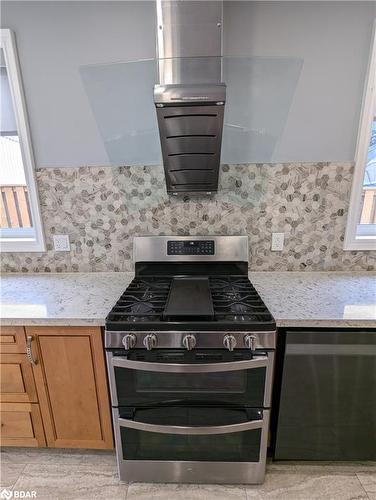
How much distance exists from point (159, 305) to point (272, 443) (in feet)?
3.05

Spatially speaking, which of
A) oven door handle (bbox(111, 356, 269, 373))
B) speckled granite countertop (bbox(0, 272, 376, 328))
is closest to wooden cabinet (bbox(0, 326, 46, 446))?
speckled granite countertop (bbox(0, 272, 376, 328))

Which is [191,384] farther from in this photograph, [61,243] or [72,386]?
[61,243]

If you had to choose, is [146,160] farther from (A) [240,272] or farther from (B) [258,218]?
(A) [240,272]

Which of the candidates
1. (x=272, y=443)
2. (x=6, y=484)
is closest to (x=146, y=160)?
(x=272, y=443)

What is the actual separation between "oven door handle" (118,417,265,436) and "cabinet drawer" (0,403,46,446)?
0.56 metres

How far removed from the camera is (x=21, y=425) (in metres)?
1.59

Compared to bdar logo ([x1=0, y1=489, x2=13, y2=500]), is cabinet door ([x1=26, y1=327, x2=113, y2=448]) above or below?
above

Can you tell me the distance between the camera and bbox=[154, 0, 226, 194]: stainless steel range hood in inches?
50.1

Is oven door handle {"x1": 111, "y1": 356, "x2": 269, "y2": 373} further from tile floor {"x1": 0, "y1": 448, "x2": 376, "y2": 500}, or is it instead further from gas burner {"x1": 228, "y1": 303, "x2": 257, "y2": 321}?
tile floor {"x1": 0, "y1": 448, "x2": 376, "y2": 500}

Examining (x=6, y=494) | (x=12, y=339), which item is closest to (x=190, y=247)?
(x=12, y=339)

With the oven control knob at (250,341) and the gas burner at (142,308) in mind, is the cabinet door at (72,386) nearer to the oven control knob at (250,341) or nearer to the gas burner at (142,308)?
the gas burner at (142,308)

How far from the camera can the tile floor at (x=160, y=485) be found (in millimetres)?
1447

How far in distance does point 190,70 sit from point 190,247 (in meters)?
0.95

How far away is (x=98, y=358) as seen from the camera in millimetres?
1453
